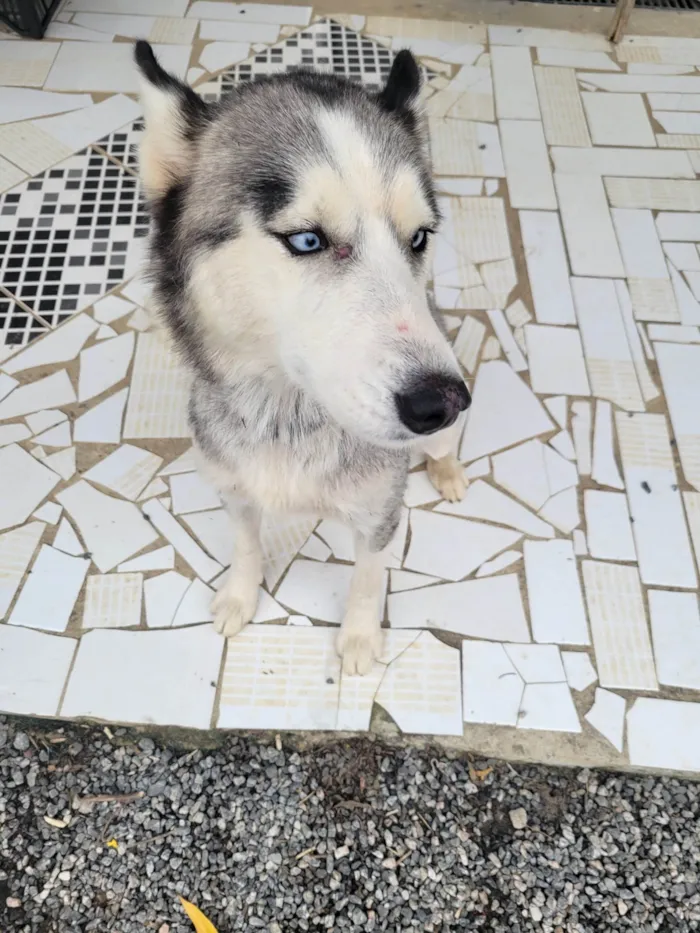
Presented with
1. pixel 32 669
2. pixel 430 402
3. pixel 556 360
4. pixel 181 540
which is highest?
pixel 430 402

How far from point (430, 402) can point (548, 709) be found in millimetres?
1800

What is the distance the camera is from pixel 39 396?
11.8ft

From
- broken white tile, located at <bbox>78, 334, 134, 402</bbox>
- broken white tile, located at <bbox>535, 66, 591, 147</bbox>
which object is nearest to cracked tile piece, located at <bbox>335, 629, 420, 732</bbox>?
broken white tile, located at <bbox>78, 334, 134, 402</bbox>

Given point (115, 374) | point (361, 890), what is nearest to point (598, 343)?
point (115, 374)

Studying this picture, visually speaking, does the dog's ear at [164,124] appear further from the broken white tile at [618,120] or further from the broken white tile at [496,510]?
the broken white tile at [618,120]

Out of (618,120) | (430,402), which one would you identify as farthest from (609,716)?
(618,120)

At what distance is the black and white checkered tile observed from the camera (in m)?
3.95

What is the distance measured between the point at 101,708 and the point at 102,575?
577 mm

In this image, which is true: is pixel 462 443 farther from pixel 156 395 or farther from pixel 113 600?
pixel 113 600

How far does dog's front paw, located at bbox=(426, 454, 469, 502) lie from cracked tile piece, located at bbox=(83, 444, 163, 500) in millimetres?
1298

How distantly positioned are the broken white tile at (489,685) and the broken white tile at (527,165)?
2734mm

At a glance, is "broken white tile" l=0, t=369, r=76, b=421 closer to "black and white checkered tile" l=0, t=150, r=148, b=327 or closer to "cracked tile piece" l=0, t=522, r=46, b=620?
"black and white checkered tile" l=0, t=150, r=148, b=327

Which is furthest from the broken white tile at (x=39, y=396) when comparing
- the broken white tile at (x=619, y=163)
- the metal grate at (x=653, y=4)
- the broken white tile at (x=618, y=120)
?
the metal grate at (x=653, y=4)

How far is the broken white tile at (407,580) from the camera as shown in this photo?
123 inches
